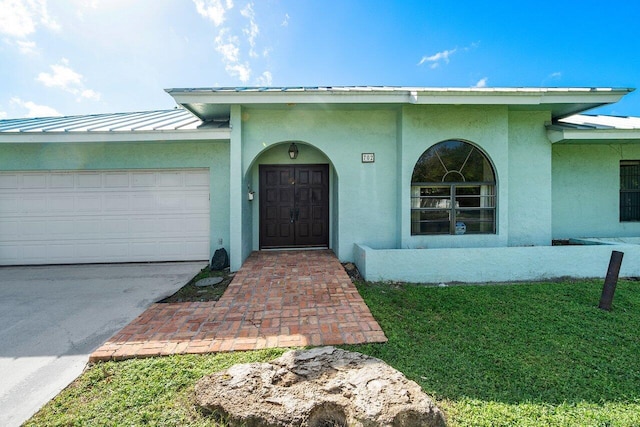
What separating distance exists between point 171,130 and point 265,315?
197 inches

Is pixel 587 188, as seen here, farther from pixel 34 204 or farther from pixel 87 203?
pixel 34 204

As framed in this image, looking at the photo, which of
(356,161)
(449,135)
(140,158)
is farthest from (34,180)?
(449,135)

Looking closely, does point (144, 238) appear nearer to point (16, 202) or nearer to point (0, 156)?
point (16, 202)

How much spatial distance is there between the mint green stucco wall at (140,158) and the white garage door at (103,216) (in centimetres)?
23

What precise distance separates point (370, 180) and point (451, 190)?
81.1 inches

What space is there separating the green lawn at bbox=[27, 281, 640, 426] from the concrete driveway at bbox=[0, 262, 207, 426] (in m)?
0.34

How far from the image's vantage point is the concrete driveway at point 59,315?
2771mm

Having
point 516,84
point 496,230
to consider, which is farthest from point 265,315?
point 516,84

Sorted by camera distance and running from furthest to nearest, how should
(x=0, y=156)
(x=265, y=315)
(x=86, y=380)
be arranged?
1. (x=0, y=156)
2. (x=265, y=315)
3. (x=86, y=380)

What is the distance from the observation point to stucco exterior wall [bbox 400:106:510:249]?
6738 millimetres

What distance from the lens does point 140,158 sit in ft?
24.4

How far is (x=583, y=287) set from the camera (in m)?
5.56

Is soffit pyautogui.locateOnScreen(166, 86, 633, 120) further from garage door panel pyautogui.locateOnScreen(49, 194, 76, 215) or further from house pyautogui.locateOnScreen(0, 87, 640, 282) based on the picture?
garage door panel pyautogui.locateOnScreen(49, 194, 76, 215)

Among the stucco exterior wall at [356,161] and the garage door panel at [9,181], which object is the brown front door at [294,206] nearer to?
the stucco exterior wall at [356,161]
